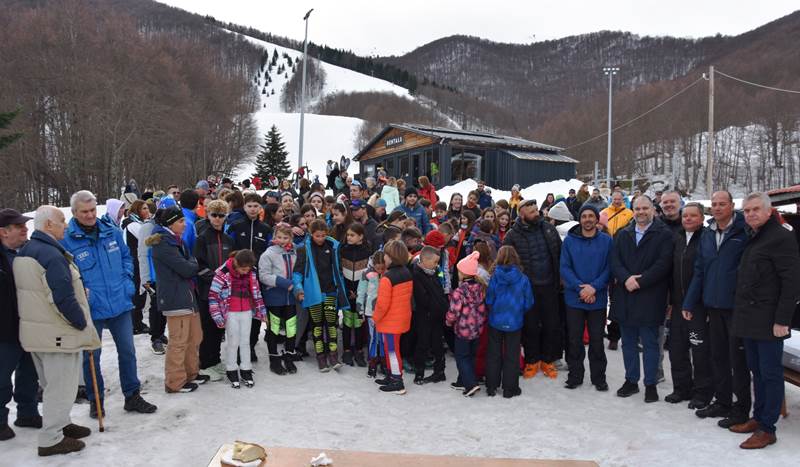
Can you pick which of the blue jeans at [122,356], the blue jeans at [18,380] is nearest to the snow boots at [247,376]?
the blue jeans at [122,356]

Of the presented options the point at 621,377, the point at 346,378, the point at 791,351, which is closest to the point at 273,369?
the point at 346,378

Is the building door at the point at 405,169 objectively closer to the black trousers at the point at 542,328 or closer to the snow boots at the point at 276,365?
the black trousers at the point at 542,328

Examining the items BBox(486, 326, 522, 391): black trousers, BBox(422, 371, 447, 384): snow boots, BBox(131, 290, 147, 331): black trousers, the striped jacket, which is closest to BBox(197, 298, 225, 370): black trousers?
the striped jacket

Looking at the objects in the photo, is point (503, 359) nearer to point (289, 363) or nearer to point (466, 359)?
point (466, 359)

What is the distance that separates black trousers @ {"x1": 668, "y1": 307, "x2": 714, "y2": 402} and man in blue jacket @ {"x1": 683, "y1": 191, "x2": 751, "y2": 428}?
0.11 meters

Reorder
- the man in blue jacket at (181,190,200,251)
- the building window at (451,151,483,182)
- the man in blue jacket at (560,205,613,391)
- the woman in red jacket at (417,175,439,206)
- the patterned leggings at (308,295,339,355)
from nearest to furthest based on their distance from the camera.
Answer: the man in blue jacket at (560,205,613,391) → the patterned leggings at (308,295,339,355) → the man in blue jacket at (181,190,200,251) → the woman in red jacket at (417,175,439,206) → the building window at (451,151,483,182)

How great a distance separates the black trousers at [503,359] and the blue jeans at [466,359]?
16 centimetres

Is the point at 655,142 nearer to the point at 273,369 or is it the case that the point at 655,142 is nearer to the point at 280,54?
the point at 273,369

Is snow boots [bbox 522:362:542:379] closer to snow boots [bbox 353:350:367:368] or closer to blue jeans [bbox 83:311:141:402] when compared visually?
snow boots [bbox 353:350:367:368]

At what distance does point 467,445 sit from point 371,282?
6.86ft

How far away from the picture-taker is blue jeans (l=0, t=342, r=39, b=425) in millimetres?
3982

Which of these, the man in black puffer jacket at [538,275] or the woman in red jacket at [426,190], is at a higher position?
the woman in red jacket at [426,190]

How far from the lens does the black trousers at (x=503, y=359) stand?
17.1 ft

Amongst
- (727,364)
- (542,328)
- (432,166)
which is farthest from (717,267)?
(432,166)
